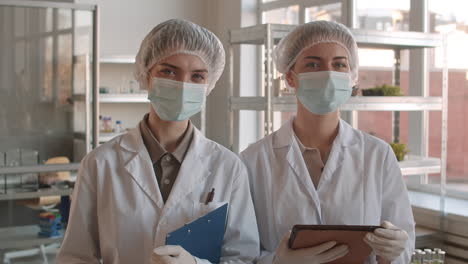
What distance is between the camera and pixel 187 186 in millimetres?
1663

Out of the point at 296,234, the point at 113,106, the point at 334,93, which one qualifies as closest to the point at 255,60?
the point at 113,106

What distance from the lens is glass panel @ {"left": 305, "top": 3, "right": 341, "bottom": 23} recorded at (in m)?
5.32

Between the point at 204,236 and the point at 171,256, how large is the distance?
0.41 feet

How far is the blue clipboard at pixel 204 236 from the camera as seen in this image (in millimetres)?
1518

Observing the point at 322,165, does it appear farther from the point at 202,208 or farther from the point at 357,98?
the point at 357,98

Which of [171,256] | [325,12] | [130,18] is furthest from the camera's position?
A: [130,18]

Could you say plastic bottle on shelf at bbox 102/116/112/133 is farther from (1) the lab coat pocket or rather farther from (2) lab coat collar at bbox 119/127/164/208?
(1) the lab coat pocket

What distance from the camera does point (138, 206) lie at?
1.63 meters

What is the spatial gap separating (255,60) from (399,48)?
2253 mm

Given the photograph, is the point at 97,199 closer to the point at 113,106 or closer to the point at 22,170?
the point at 22,170

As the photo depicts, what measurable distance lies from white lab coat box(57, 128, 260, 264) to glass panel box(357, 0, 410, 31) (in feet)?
11.0

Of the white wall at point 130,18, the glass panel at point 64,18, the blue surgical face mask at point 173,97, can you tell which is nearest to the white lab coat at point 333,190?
the blue surgical face mask at point 173,97

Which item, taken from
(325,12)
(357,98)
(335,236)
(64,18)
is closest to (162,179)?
(335,236)

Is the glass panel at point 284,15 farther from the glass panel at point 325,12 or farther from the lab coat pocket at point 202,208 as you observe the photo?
the lab coat pocket at point 202,208
